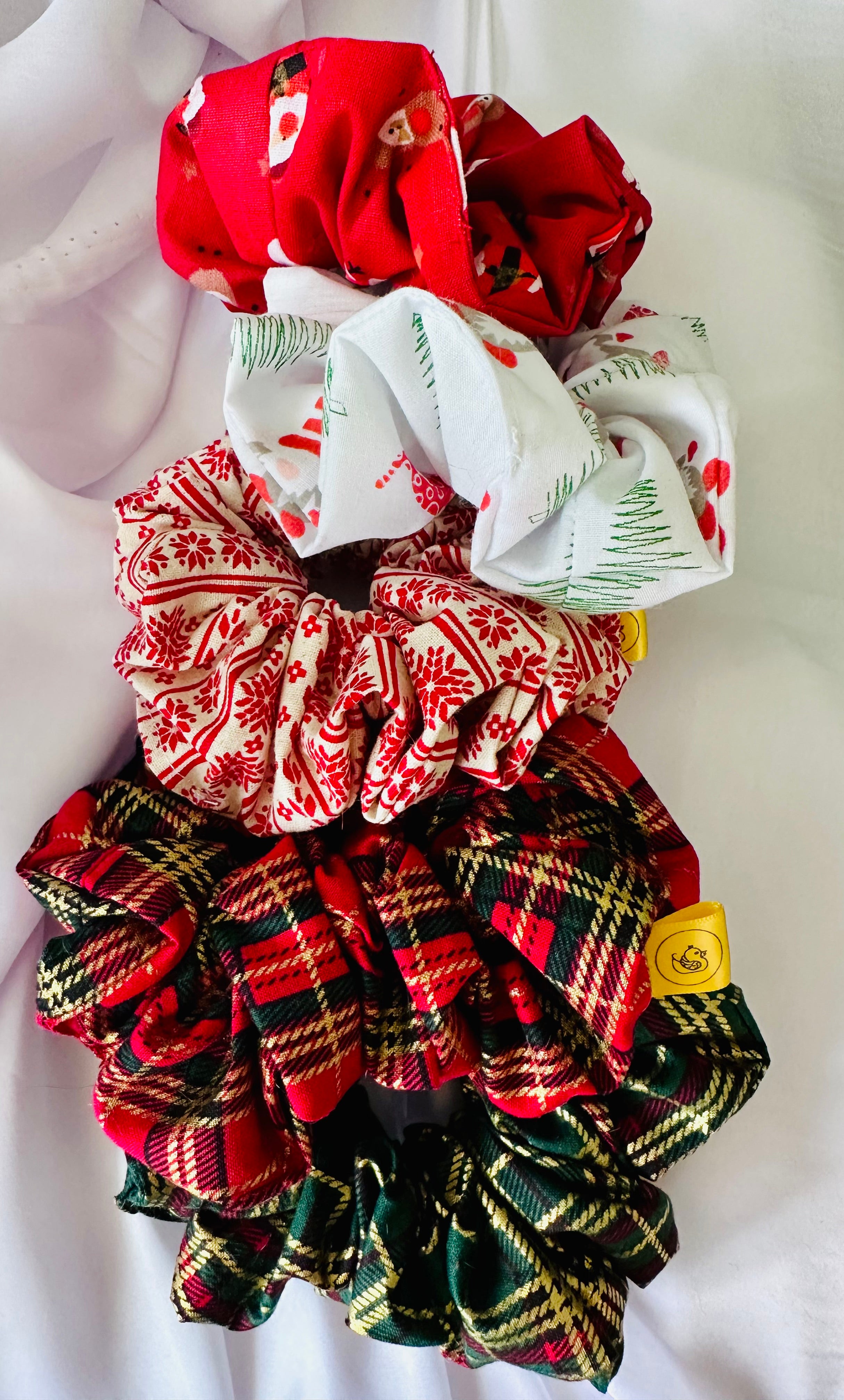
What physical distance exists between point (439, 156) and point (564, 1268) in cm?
60

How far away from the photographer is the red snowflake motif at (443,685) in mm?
427

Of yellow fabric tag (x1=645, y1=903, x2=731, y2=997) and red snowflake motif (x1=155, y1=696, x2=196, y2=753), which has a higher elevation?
red snowflake motif (x1=155, y1=696, x2=196, y2=753)

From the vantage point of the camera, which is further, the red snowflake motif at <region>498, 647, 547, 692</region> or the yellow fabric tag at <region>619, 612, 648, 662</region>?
the yellow fabric tag at <region>619, 612, 648, 662</region>

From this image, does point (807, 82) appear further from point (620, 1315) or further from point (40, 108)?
point (620, 1315)

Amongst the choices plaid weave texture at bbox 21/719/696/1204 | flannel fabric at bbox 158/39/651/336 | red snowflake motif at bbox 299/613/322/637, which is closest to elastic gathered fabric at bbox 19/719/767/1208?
plaid weave texture at bbox 21/719/696/1204

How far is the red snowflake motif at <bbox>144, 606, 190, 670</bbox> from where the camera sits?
46 centimetres

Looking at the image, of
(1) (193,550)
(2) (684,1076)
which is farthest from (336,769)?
(2) (684,1076)

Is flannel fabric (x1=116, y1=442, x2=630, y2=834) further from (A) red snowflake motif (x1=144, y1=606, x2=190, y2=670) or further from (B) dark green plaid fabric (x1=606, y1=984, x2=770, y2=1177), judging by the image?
(B) dark green plaid fabric (x1=606, y1=984, x2=770, y2=1177)

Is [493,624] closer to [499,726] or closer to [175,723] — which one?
[499,726]

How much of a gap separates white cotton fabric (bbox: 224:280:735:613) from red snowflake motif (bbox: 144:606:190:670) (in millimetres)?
77

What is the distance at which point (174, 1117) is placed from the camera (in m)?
0.49

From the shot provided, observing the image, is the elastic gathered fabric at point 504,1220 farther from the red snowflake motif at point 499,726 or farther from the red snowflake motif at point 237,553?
the red snowflake motif at point 237,553

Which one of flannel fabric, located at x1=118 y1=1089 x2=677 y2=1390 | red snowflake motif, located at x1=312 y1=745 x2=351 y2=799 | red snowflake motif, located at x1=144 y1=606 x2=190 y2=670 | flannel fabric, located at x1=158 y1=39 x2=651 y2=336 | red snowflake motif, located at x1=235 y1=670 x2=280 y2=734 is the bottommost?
flannel fabric, located at x1=118 y1=1089 x2=677 y2=1390

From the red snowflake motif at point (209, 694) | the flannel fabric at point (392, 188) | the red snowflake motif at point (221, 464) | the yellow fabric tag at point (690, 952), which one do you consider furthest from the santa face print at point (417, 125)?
the yellow fabric tag at point (690, 952)
